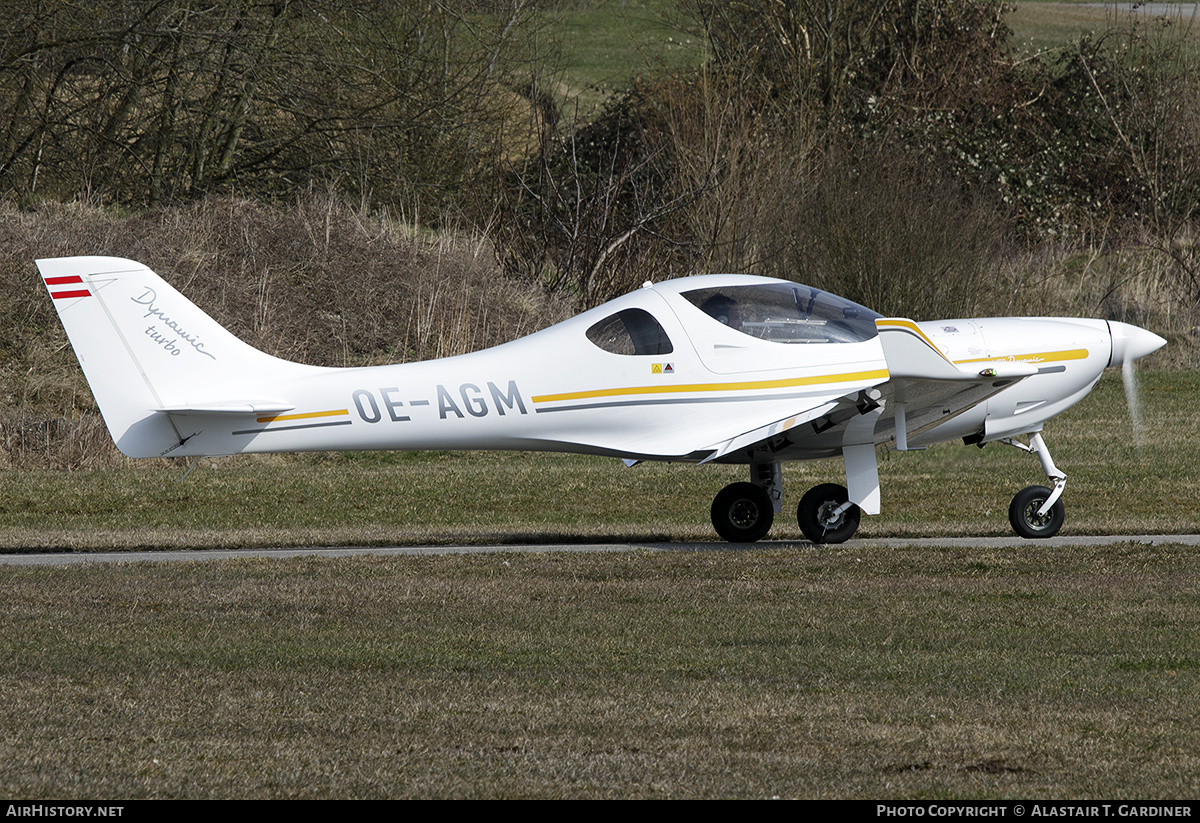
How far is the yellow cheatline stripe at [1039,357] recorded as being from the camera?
11.5 meters

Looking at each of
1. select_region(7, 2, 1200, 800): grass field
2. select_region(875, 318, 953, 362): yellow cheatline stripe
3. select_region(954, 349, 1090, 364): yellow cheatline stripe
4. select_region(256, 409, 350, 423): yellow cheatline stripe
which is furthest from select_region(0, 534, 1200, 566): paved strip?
select_region(875, 318, 953, 362): yellow cheatline stripe

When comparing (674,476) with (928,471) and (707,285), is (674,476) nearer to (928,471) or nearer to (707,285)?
(928,471)

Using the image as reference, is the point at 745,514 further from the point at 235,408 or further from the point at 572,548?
the point at 235,408

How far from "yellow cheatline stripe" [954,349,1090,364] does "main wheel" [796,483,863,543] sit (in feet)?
5.29

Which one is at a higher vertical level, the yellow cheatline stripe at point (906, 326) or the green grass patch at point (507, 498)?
the yellow cheatline stripe at point (906, 326)

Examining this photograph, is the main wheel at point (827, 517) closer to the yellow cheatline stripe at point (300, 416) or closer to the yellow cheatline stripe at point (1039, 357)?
the yellow cheatline stripe at point (1039, 357)

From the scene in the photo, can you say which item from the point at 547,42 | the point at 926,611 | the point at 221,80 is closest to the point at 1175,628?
the point at 926,611

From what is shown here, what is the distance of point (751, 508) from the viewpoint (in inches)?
484

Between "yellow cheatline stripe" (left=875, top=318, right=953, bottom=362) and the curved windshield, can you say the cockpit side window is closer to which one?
the curved windshield

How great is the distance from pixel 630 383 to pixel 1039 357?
368 centimetres

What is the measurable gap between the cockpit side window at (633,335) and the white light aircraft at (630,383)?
1 cm

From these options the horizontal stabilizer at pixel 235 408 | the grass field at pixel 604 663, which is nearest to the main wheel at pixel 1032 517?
the grass field at pixel 604 663

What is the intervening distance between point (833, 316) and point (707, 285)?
3.73 feet

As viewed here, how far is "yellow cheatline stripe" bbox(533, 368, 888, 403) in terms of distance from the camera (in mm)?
11234
